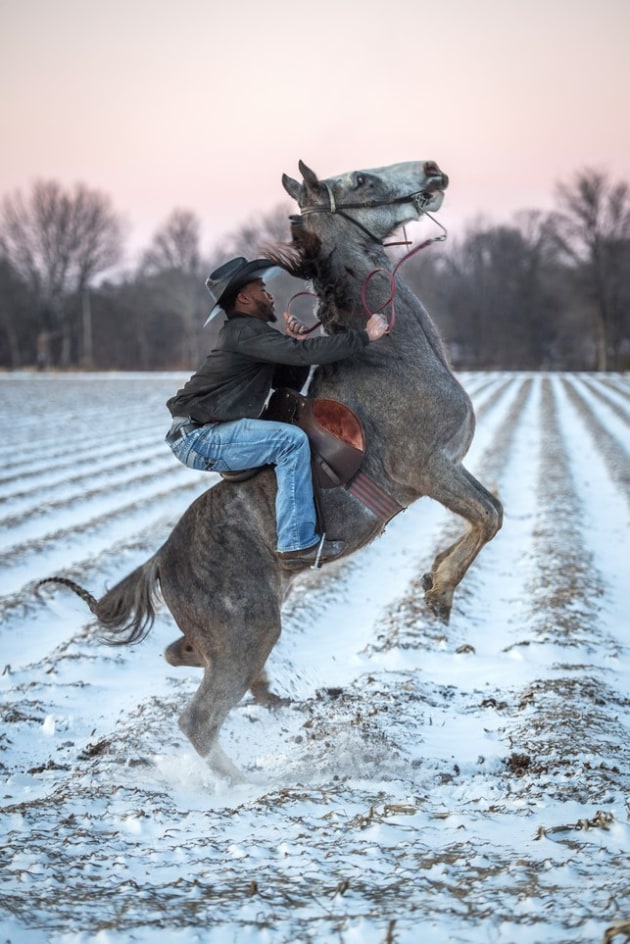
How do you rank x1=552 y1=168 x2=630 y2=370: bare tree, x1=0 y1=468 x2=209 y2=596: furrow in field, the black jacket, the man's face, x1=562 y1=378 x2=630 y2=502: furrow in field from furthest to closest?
x1=552 y1=168 x2=630 y2=370: bare tree → x1=562 y1=378 x2=630 y2=502: furrow in field → x1=0 y1=468 x2=209 y2=596: furrow in field → the man's face → the black jacket

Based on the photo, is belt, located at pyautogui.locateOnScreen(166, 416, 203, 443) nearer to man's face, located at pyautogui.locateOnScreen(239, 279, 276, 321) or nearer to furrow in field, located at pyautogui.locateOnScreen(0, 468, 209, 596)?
man's face, located at pyautogui.locateOnScreen(239, 279, 276, 321)

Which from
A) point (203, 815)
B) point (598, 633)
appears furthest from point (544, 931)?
point (598, 633)

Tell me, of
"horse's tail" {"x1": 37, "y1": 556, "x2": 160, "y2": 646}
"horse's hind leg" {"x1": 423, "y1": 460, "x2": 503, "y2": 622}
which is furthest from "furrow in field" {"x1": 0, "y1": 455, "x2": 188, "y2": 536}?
"horse's hind leg" {"x1": 423, "y1": 460, "x2": 503, "y2": 622}

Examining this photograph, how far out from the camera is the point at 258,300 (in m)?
5.07

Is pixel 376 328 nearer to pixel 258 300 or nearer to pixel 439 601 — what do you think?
pixel 258 300

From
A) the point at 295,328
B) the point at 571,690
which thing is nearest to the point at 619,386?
the point at 571,690

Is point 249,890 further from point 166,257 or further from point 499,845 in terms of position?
point 166,257

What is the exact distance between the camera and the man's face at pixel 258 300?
5027mm

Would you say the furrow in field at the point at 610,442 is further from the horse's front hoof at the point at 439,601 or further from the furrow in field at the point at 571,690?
the horse's front hoof at the point at 439,601

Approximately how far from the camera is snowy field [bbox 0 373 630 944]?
3182 millimetres

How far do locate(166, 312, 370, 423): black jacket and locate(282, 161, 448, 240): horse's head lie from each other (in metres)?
0.79

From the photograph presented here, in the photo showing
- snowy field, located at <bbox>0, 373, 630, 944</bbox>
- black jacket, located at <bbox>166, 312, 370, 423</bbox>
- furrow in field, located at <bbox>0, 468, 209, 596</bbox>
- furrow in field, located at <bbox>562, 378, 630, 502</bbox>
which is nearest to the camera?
snowy field, located at <bbox>0, 373, 630, 944</bbox>

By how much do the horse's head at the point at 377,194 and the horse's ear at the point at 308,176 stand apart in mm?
36

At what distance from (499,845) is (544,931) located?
0.84m
